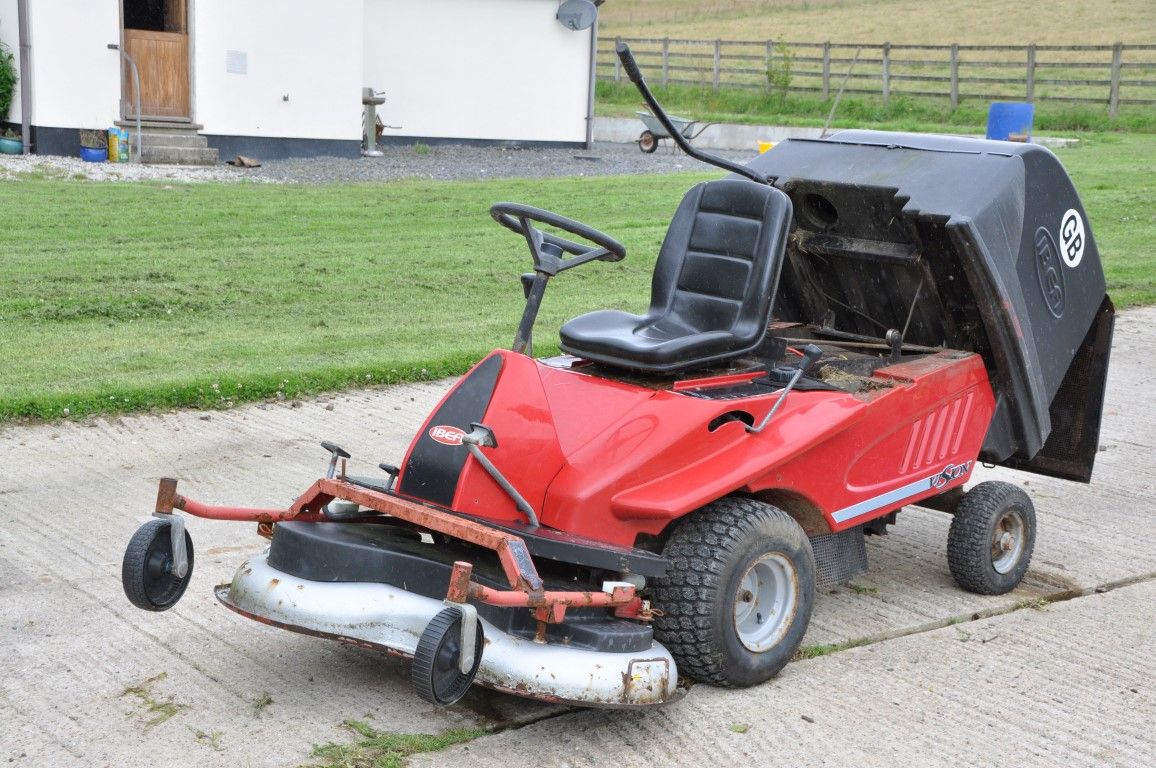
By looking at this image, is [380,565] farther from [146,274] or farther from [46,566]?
[146,274]

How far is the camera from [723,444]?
4188 mm

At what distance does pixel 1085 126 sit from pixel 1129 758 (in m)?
27.9

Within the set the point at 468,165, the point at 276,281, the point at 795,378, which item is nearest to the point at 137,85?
the point at 468,165

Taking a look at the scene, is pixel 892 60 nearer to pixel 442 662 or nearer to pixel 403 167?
pixel 403 167

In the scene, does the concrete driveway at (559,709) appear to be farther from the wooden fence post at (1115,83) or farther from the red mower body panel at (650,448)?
the wooden fence post at (1115,83)

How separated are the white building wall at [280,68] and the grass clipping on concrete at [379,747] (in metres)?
16.4

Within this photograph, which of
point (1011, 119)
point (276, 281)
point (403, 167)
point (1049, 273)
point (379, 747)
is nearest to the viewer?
point (379, 747)

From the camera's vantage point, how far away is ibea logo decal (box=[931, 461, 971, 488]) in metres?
4.88

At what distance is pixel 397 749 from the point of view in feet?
11.9

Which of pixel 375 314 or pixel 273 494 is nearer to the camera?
pixel 273 494

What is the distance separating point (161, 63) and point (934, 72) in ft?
85.5

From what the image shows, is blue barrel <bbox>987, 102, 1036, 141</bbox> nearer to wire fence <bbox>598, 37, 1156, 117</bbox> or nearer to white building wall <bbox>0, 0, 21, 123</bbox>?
wire fence <bbox>598, 37, 1156, 117</bbox>

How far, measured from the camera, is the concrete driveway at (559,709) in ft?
12.2

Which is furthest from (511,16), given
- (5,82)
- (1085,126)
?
(1085,126)
